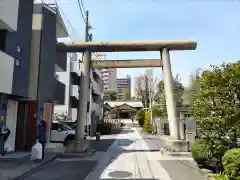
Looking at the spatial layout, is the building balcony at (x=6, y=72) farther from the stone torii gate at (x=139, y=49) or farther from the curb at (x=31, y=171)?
the stone torii gate at (x=139, y=49)

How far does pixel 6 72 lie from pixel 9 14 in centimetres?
275

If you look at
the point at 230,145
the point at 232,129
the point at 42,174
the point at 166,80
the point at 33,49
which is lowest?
the point at 42,174

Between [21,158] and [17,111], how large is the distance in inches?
160

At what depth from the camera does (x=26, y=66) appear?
14508 mm

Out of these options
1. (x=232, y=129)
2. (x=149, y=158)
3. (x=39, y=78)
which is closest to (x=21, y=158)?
(x=39, y=78)

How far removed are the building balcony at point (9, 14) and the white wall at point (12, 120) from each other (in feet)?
14.7

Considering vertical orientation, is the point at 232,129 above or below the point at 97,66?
below

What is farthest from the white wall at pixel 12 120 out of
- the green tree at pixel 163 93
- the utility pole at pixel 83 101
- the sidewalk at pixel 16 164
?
the green tree at pixel 163 93

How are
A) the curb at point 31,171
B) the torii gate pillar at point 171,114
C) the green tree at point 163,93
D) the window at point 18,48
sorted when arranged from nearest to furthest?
1. the curb at point 31,171
2. the window at point 18,48
3. the torii gate pillar at point 171,114
4. the green tree at point 163,93

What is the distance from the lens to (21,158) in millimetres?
12469

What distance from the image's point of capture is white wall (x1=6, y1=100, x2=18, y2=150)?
573 inches

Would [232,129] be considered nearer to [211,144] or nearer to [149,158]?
[211,144]

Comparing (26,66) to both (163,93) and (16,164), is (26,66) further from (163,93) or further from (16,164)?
(163,93)

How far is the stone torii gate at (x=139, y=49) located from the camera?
14.6m
